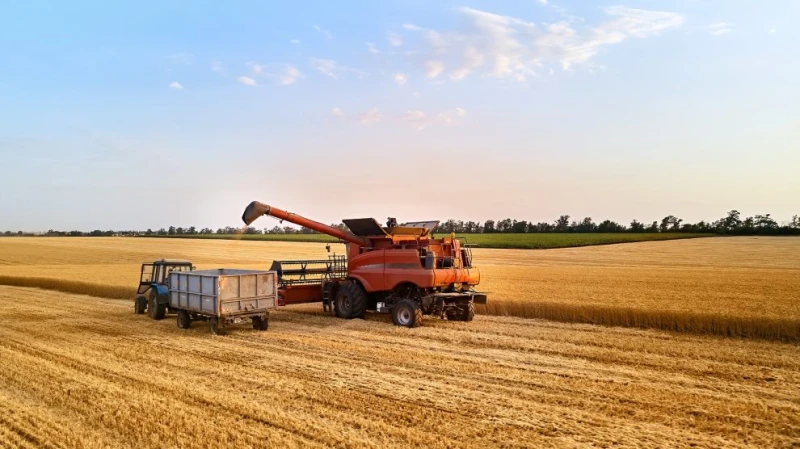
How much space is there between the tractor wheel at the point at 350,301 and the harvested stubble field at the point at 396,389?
201 cm

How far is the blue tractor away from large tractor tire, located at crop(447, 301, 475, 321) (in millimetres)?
8255

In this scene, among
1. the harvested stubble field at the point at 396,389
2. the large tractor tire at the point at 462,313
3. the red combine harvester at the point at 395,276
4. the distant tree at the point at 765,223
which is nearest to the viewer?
the harvested stubble field at the point at 396,389

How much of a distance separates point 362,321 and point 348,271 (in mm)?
1693

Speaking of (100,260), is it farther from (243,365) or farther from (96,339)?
(243,365)

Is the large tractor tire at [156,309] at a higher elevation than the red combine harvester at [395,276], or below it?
below

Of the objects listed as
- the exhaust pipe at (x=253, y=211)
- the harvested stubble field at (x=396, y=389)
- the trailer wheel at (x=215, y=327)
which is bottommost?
the harvested stubble field at (x=396, y=389)

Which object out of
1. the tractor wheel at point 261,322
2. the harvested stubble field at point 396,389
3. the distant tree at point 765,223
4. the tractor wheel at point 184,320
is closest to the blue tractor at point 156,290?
the tractor wheel at point 184,320

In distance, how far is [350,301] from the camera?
17281mm

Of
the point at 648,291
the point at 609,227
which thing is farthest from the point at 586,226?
the point at 648,291

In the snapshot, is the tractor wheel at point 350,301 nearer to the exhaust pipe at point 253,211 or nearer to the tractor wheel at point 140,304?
the exhaust pipe at point 253,211

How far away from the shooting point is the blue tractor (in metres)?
17.6

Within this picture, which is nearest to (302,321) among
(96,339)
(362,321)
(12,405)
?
(362,321)

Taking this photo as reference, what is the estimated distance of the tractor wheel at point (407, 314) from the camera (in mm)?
15688

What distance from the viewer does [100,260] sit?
48.3m
